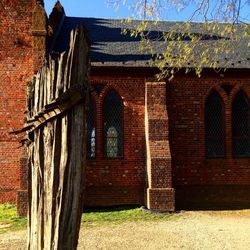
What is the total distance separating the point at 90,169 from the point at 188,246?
587 cm

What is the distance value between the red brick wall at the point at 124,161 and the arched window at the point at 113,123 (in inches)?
8.6

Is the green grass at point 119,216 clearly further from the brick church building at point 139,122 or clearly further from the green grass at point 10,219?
the green grass at point 10,219

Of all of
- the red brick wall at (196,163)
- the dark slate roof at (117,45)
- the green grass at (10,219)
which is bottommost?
the green grass at (10,219)

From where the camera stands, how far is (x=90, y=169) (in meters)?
12.9

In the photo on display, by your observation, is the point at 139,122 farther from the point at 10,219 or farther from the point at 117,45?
the point at 10,219

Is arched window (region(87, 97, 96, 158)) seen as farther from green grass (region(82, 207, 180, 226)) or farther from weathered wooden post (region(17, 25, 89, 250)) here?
weathered wooden post (region(17, 25, 89, 250))

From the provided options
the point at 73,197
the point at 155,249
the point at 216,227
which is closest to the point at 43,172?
the point at 73,197

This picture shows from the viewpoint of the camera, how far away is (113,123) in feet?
43.7

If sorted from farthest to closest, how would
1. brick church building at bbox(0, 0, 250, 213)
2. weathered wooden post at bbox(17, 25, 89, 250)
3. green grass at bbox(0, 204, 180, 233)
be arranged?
1. brick church building at bbox(0, 0, 250, 213)
2. green grass at bbox(0, 204, 180, 233)
3. weathered wooden post at bbox(17, 25, 89, 250)

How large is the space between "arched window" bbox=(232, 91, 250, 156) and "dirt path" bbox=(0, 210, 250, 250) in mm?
3648

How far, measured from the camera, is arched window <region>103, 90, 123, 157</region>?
522 inches

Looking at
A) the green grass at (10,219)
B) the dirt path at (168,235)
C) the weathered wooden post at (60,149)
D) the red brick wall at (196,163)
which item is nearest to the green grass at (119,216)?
the dirt path at (168,235)

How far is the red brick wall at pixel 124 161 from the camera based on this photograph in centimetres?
1294

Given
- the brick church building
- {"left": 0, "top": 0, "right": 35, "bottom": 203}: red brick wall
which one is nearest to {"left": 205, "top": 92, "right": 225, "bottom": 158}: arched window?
the brick church building
